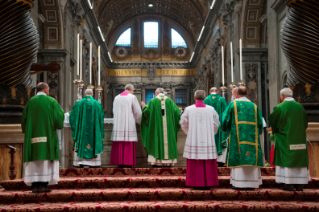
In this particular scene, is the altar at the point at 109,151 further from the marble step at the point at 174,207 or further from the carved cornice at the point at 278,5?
the carved cornice at the point at 278,5

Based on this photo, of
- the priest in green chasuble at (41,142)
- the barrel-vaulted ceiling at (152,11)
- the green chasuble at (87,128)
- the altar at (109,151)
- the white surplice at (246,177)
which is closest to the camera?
the priest in green chasuble at (41,142)

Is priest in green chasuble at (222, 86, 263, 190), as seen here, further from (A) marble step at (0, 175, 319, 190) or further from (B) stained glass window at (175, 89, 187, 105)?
(B) stained glass window at (175, 89, 187, 105)

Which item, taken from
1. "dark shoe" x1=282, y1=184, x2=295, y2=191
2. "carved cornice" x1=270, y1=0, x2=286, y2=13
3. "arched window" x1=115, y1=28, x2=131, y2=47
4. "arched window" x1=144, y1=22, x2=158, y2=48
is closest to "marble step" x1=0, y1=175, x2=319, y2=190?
"dark shoe" x1=282, y1=184, x2=295, y2=191

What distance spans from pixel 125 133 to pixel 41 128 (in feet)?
8.08

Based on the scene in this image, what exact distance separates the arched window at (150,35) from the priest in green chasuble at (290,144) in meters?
28.0

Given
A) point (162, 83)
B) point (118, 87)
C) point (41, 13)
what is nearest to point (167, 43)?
point (162, 83)

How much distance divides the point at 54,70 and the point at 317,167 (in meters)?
5.77

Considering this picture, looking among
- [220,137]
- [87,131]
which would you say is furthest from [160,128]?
[87,131]

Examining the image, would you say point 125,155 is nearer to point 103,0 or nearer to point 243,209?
point 243,209

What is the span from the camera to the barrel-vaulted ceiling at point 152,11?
2713 cm

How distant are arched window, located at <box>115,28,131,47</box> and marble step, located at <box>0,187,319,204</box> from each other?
1115 inches

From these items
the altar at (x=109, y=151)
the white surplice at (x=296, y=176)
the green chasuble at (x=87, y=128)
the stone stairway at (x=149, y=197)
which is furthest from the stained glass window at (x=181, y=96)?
the white surplice at (x=296, y=176)

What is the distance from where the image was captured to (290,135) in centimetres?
620

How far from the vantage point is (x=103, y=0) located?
84.5ft
